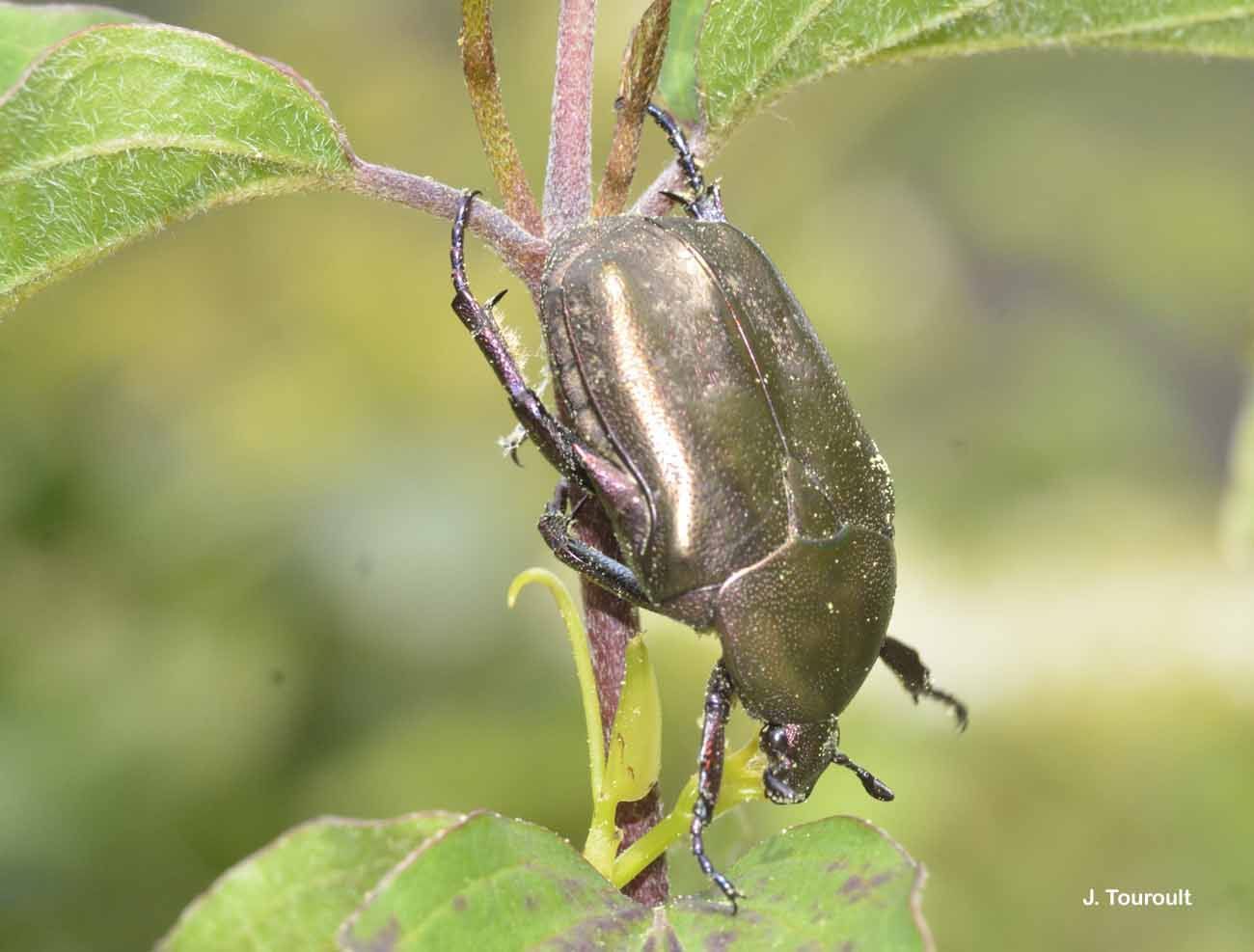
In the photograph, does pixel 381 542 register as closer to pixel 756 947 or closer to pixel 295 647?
pixel 295 647

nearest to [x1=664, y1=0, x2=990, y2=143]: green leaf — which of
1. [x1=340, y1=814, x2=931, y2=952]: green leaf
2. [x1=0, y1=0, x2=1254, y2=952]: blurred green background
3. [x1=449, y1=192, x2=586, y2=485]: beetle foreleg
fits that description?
[x1=449, y1=192, x2=586, y2=485]: beetle foreleg

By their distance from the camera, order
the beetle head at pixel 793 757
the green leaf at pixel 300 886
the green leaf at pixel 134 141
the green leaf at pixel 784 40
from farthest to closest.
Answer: the beetle head at pixel 793 757
the green leaf at pixel 784 40
the green leaf at pixel 134 141
the green leaf at pixel 300 886

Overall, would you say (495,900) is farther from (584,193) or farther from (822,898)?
(584,193)

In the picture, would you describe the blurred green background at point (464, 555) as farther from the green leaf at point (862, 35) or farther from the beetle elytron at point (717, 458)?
the green leaf at point (862, 35)

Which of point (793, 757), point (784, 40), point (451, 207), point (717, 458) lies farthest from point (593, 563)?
point (784, 40)

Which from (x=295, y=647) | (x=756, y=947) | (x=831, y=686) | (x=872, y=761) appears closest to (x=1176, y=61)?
→ (x=872, y=761)

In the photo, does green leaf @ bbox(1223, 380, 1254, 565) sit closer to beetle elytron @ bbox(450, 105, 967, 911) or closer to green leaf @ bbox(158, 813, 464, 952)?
beetle elytron @ bbox(450, 105, 967, 911)

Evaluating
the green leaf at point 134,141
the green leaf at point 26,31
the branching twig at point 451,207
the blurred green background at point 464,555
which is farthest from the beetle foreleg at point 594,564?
the green leaf at point 26,31
